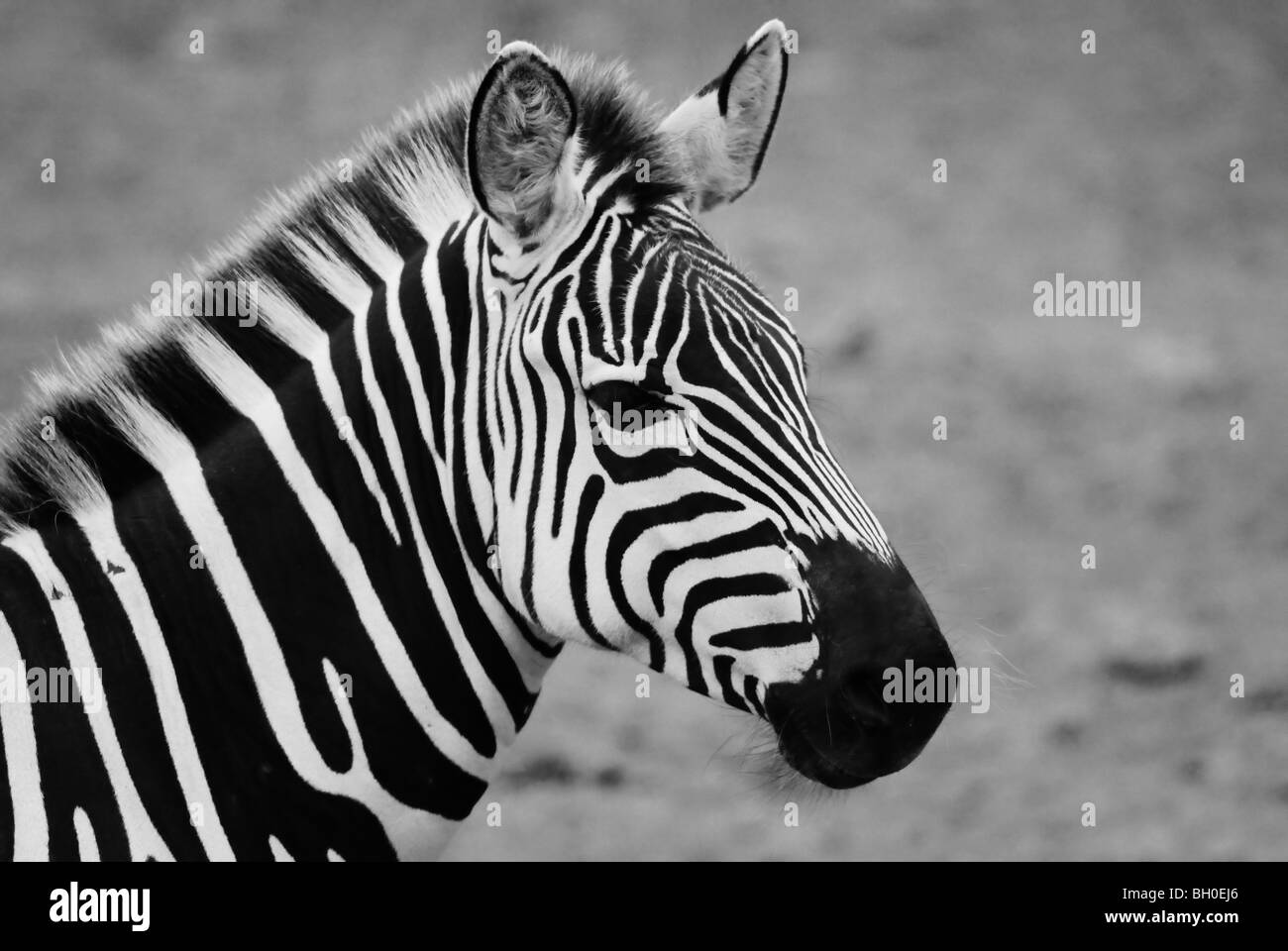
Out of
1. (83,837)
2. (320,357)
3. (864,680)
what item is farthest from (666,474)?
(83,837)

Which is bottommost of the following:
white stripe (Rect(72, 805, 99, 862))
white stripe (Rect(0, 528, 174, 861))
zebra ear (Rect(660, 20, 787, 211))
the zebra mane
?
white stripe (Rect(72, 805, 99, 862))

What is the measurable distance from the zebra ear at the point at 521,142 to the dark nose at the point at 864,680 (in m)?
1.19

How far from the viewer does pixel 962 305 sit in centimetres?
1431

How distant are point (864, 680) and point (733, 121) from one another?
1.83m

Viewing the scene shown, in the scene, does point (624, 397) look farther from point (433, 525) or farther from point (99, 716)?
point (99, 716)

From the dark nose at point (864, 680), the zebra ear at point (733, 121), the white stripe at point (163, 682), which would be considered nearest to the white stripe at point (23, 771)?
the white stripe at point (163, 682)

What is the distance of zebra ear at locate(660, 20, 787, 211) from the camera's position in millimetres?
3977

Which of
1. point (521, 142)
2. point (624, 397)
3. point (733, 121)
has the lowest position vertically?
point (624, 397)

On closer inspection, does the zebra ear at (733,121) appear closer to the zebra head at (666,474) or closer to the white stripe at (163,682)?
the zebra head at (666,474)

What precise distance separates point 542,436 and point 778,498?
2.10ft

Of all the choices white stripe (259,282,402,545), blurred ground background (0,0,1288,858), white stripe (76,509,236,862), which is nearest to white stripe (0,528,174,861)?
white stripe (76,509,236,862)

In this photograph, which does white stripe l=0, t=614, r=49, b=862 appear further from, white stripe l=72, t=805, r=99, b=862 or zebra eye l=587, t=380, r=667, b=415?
zebra eye l=587, t=380, r=667, b=415

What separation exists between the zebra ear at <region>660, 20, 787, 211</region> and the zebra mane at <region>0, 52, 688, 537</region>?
0.43ft

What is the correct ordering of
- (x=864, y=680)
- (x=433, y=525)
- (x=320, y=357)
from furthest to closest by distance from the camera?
(x=320, y=357) → (x=433, y=525) → (x=864, y=680)
